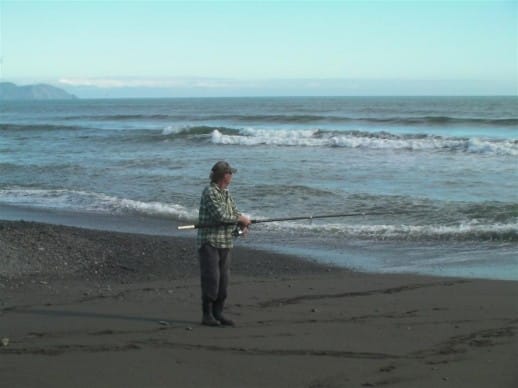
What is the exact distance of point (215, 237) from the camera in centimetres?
546

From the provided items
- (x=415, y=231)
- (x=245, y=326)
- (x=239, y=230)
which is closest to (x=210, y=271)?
(x=239, y=230)

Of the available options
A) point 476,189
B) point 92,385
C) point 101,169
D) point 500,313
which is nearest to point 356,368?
point 92,385

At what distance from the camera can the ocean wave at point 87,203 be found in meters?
Result: 13.1

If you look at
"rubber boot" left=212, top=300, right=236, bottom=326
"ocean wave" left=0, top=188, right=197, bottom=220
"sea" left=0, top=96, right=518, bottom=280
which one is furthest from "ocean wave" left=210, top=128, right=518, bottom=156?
"rubber boot" left=212, top=300, right=236, bottom=326

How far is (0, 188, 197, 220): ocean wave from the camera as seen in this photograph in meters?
13.1

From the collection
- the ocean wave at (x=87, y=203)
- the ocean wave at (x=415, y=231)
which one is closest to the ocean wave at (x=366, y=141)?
the ocean wave at (x=415, y=231)

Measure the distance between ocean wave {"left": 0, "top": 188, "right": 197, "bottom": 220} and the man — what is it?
6.90 m

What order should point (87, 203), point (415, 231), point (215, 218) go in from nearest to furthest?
point (215, 218), point (415, 231), point (87, 203)

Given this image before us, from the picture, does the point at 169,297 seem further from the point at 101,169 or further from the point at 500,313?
the point at 101,169

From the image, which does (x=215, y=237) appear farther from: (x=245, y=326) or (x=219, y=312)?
(x=245, y=326)

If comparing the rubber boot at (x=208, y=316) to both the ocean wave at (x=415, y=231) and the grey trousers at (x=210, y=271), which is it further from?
the ocean wave at (x=415, y=231)

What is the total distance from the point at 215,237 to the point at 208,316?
2.16ft

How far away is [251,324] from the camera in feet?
18.1

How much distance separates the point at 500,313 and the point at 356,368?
2.07 m
